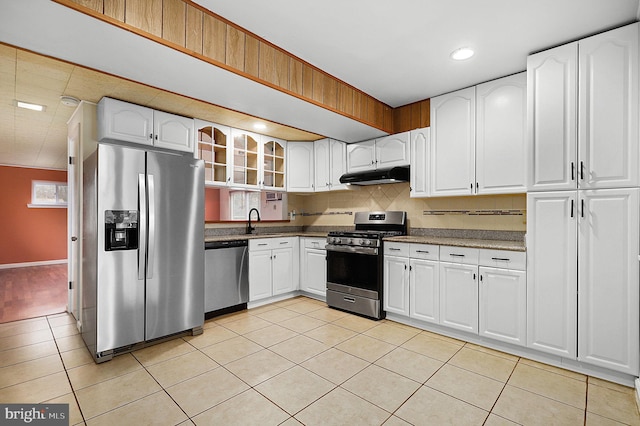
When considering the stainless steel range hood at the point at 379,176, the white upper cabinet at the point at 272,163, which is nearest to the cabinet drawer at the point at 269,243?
the white upper cabinet at the point at 272,163

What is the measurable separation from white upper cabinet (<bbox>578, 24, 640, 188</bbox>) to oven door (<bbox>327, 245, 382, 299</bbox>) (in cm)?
197

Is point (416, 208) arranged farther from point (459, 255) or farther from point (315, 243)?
point (315, 243)

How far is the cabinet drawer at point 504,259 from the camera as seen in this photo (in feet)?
8.38

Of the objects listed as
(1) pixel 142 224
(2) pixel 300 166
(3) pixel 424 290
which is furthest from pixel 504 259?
(1) pixel 142 224

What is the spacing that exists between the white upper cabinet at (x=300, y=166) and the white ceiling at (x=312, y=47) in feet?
4.40

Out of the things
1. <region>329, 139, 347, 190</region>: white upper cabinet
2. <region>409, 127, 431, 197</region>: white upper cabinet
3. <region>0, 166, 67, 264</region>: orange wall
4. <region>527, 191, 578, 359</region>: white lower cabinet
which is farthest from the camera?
<region>0, 166, 67, 264</region>: orange wall

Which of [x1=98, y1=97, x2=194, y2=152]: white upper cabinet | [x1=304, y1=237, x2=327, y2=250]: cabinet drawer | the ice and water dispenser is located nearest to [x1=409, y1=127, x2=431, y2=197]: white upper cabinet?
[x1=304, y1=237, x2=327, y2=250]: cabinet drawer

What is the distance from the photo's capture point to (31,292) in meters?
Result: 4.77

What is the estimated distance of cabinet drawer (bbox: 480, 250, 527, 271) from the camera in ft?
8.38

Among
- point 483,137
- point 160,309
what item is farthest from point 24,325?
point 483,137

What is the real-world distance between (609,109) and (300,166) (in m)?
3.42

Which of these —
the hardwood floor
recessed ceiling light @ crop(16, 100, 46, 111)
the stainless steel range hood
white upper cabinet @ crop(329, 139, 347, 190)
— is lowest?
the hardwood floor

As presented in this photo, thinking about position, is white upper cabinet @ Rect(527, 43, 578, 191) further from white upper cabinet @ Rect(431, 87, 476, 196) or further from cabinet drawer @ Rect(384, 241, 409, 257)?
cabinet drawer @ Rect(384, 241, 409, 257)

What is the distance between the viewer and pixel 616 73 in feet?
7.15
